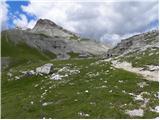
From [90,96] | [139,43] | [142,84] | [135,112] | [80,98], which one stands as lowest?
[135,112]

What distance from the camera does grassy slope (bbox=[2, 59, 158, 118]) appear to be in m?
40.2

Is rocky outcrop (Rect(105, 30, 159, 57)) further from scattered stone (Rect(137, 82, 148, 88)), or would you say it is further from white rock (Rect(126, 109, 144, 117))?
white rock (Rect(126, 109, 144, 117))

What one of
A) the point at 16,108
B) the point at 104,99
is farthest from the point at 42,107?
the point at 104,99

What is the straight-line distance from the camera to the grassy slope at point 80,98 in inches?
1581

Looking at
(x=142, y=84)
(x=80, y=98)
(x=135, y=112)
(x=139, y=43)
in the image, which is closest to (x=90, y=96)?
(x=80, y=98)

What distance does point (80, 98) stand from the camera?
45.6 metres

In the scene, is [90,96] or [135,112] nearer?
[135,112]

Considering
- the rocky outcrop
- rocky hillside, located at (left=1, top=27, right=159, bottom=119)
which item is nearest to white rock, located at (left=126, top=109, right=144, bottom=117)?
rocky hillside, located at (left=1, top=27, right=159, bottom=119)

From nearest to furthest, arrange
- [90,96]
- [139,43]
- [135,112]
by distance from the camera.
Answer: [135,112] < [90,96] < [139,43]

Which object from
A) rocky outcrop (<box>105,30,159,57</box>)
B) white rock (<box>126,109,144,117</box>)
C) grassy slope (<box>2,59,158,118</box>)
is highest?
rocky outcrop (<box>105,30,159,57</box>)

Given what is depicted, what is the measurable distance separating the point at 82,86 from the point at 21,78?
22346mm

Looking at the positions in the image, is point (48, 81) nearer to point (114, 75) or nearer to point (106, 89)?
point (114, 75)

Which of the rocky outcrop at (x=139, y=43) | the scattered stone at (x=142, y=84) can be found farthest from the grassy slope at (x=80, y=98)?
the rocky outcrop at (x=139, y=43)

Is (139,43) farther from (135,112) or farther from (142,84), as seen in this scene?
(135,112)
